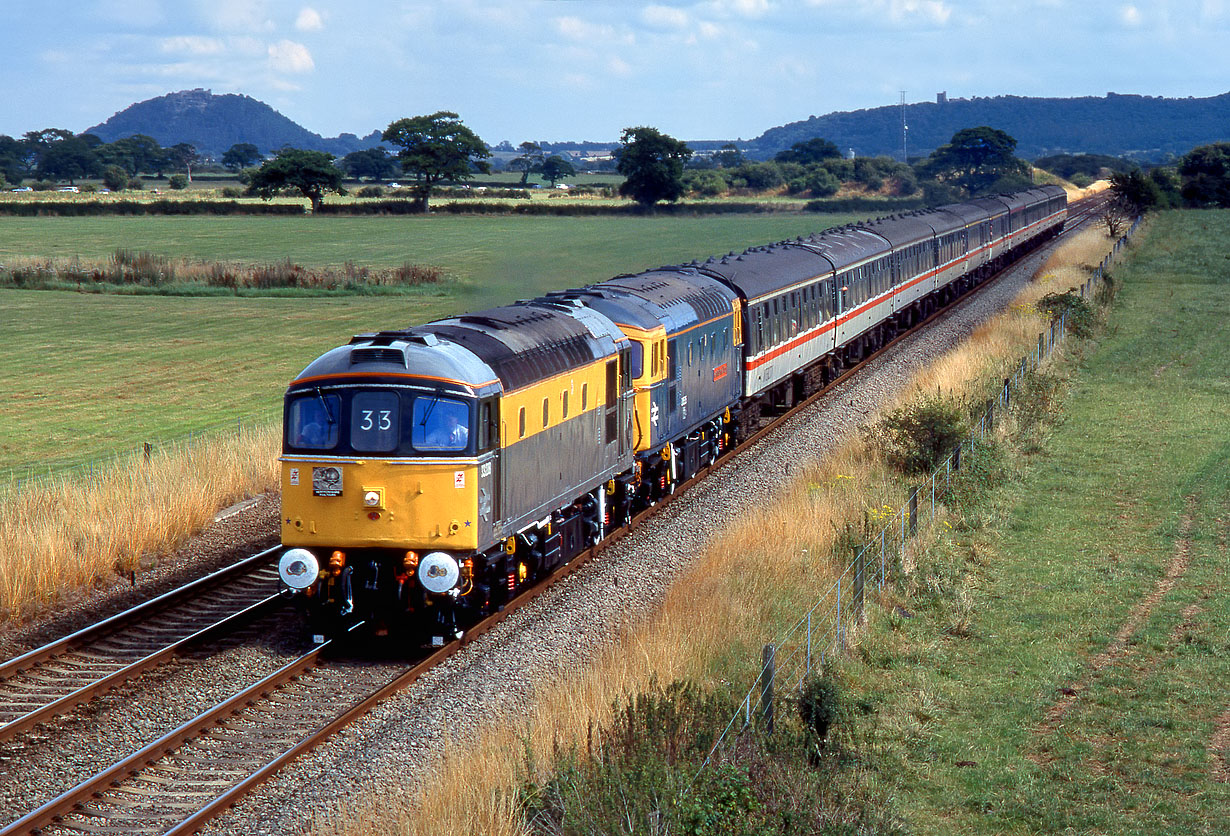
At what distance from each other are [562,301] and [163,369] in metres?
25.0

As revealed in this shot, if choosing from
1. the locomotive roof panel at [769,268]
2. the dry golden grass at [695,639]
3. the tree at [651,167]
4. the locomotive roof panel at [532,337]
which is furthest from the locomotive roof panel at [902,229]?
the tree at [651,167]

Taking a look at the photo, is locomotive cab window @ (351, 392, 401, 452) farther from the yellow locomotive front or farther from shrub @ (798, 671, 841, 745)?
shrub @ (798, 671, 841, 745)

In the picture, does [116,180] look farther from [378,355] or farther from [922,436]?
[378,355]

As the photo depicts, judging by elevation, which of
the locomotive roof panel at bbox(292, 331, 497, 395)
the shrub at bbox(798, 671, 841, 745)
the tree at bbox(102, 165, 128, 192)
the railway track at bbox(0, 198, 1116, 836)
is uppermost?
the tree at bbox(102, 165, 128, 192)

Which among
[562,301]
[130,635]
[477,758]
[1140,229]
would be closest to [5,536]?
[130,635]

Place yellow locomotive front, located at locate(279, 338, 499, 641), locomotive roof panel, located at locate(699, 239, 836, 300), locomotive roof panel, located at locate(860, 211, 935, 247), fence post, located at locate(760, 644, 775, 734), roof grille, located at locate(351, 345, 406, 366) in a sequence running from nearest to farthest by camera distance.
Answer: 1. fence post, located at locate(760, 644, 775, 734)
2. yellow locomotive front, located at locate(279, 338, 499, 641)
3. roof grille, located at locate(351, 345, 406, 366)
4. locomotive roof panel, located at locate(699, 239, 836, 300)
5. locomotive roof panel, located at locate(860, 211, 935, 247)

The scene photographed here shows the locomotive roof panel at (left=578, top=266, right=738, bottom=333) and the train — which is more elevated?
the locomotive roof panel at (left=578, top=266, right=738, bottom=333)

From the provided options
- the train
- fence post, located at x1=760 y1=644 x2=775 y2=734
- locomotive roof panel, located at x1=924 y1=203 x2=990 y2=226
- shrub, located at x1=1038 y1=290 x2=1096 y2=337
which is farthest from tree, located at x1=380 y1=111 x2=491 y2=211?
fence post, located at x1=760 y1=644 x2=775 y2=734

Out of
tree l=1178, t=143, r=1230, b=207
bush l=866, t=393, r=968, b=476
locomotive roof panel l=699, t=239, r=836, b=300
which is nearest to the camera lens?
bush l=866, t=393, r=968, b=476

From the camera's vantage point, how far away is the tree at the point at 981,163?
161 meters

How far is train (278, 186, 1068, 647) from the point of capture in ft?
46.4

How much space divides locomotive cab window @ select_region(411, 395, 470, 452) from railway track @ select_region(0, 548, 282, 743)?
362 centimetres

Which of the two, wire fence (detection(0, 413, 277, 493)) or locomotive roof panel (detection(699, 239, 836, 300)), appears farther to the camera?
locomotive roof panel (detection(699, 239, 836, 300))

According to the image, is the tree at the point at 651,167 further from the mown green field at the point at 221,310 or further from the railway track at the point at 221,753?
the railway track at the point at 221,753
